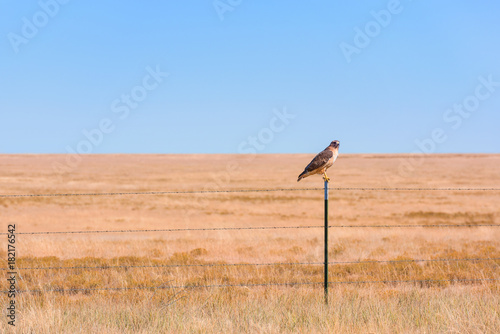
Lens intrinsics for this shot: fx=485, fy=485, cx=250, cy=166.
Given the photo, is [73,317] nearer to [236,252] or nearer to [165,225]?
[236,252]

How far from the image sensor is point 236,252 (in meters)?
15.4

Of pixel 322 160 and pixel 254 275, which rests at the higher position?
pixel 322 160

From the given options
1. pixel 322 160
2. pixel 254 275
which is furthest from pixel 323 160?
pixel 254 275

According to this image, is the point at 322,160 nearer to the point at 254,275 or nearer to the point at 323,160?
the point at 323,160

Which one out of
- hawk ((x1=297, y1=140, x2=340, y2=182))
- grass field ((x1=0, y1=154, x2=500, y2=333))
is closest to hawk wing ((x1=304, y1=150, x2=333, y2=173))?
hawk ((x1=297, y1=140, x2=340, y2=182))

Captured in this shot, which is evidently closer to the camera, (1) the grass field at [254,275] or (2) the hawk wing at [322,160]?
(1) the grass field at [254,275]

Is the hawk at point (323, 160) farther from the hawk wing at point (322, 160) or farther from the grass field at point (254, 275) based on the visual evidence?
the grass field at point (254, 275)

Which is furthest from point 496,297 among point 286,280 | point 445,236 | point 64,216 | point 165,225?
point 64,216

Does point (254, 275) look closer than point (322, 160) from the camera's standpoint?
No

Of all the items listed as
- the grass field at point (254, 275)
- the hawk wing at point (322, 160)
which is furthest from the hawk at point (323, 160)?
the grass field at point (254, 275)

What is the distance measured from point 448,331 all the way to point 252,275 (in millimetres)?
6262

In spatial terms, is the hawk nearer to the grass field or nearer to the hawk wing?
the hawk wing

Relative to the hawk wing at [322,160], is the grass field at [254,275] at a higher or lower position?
lower

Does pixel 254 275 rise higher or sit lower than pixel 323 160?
lower
